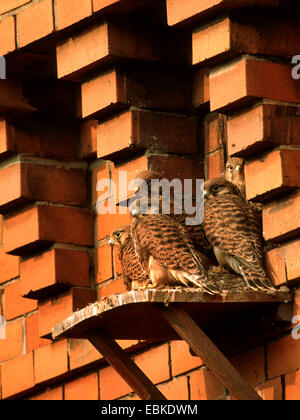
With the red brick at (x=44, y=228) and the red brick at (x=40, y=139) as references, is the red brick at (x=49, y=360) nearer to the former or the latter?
the red brick at (x=44, y=228)

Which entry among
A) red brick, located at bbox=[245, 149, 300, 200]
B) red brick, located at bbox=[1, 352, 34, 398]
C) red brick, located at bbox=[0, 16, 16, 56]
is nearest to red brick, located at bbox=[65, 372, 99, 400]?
red brick, located at bbox=[1, 352, 34, 398]

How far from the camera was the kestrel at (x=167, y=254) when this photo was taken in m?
7.15

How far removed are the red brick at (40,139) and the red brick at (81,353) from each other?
2.75ft

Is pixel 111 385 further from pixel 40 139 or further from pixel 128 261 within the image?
pixel 40 139

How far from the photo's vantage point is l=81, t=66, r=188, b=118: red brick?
7754 mm

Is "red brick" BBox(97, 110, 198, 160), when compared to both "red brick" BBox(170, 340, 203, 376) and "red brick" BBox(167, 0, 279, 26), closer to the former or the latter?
"red brick" BBox(167, 0, 279, 26)

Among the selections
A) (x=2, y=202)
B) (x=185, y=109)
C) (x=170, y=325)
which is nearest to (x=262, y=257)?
(x=170, y=325)

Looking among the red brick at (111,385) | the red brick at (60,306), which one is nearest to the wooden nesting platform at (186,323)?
the red brick at (111,385)

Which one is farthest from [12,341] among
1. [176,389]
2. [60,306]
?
[176,389]

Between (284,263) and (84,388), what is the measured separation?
146 centimetres

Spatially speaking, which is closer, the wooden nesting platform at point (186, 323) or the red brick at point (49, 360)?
the wooden nesting platform at point (186, 323)

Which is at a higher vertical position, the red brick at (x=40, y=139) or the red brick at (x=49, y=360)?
the red brick at (x=40, y=139)

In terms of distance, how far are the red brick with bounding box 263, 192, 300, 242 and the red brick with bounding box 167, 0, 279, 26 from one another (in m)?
0.75

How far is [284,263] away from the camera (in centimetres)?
718
